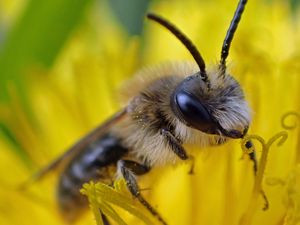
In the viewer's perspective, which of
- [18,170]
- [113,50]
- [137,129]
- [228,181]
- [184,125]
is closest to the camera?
[184,125]

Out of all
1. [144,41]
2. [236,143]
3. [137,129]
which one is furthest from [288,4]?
[137,129]

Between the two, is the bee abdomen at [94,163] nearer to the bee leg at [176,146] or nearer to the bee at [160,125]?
the bee at [160,125]

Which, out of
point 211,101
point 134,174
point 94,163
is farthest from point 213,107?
point 94,163

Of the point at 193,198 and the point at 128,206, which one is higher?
the point at 128,206

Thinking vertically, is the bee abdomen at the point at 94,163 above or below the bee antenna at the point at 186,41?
below

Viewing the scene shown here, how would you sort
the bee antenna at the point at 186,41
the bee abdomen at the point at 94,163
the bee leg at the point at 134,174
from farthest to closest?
the bee abdomen at the point at 94,163 < the bee leg at the point at 134,174 < the bee antenna at the point at 186,41

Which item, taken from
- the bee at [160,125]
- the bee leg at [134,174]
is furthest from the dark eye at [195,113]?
the bee leg at [134,174]

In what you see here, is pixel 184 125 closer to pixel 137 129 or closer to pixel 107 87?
pixel 137 129
